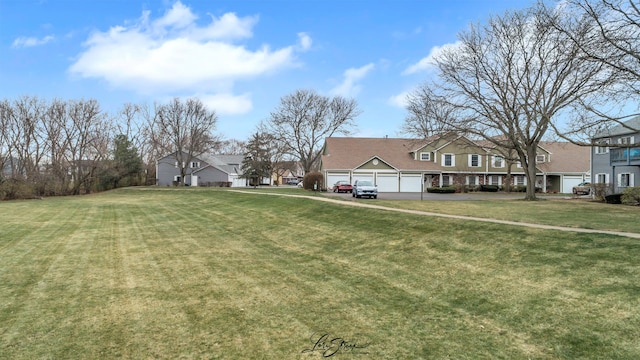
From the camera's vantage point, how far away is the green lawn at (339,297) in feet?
17.7

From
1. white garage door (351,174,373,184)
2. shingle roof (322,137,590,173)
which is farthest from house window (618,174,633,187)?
white garage door (351,174,373,184)

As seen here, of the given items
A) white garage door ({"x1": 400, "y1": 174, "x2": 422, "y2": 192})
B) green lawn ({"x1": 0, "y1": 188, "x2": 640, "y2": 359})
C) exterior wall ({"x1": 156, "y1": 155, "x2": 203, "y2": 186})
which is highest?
exterior wall ({"x1": 156, "y1": 155, "x2": 203, "y2": 186})

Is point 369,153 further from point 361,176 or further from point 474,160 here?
point 474,160

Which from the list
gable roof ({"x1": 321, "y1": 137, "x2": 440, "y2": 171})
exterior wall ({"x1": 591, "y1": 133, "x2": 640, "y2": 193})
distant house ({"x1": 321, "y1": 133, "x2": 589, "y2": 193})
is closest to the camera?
exterior wall ({"x1": 591, "y1": 133, "x2": 640, "y2": 193})

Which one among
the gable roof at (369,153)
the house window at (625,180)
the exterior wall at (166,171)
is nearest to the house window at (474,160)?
the gable roof at (369,153)

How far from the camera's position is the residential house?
28.5m

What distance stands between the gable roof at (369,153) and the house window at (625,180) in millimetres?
17408

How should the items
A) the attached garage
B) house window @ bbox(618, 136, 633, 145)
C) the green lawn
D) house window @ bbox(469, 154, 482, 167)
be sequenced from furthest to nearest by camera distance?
1. house window @ bbox(469, 154, 482, 167)
2. the attached garage
3. house window @ bbox(618, 136, 633, 145)
4. the green lawn

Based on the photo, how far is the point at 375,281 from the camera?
347 inches

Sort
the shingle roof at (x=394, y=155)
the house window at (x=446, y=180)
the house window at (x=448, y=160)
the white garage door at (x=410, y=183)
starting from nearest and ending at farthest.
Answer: the white garage door at (x=410, y=183)
the shingle roof at (x=394, y=155)
the house window at (x=446, y=180)
the house window at (x=448, y=160)

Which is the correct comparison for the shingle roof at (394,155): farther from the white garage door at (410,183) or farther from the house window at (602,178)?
the house window at (602,178)

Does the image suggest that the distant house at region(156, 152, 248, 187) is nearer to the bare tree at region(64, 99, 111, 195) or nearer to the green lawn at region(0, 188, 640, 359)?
the bare tree at region(64, 99, 111, 195)

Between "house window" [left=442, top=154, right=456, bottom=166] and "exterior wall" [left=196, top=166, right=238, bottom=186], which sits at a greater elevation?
"house window" [left=442, top=154, right=456, bottom=166]

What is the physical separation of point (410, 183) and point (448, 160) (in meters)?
7.06
